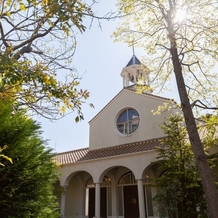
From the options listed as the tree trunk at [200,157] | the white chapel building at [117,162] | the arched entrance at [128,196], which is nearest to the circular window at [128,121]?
the white chapel building at [117,162]

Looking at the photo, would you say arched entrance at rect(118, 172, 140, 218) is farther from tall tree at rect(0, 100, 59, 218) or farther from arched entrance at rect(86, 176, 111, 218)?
tall tree at rect(0, 100, 59, 218)

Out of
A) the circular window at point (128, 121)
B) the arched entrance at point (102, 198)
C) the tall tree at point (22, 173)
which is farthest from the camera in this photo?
the circular window at point (128, 121)

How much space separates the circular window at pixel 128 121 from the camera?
1566cm

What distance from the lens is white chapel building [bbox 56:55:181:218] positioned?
12766mm

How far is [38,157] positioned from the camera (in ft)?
8.76

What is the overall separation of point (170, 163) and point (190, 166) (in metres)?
0.85

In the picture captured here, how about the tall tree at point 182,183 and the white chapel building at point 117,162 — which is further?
the white chapel building at point 117,162

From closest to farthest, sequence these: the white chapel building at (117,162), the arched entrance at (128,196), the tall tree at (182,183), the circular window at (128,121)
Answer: the tall tree at (182,183), the white chapel building at (117,162), the arched entrance at (128,196), the circular window at (128,121)

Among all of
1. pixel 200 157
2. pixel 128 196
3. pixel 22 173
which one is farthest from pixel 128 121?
pixel 22 173

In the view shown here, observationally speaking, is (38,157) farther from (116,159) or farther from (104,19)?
(116,159)

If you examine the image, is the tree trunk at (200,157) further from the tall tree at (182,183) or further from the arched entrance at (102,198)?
the arched entrance at (102,198)

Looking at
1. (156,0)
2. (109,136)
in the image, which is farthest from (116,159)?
(156,0)

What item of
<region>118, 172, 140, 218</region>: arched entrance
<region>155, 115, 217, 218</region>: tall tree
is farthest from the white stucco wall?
<region>155, 115, 217, 218</region>: tall tree

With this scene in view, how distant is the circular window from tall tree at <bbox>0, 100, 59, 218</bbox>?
43.0 ft
